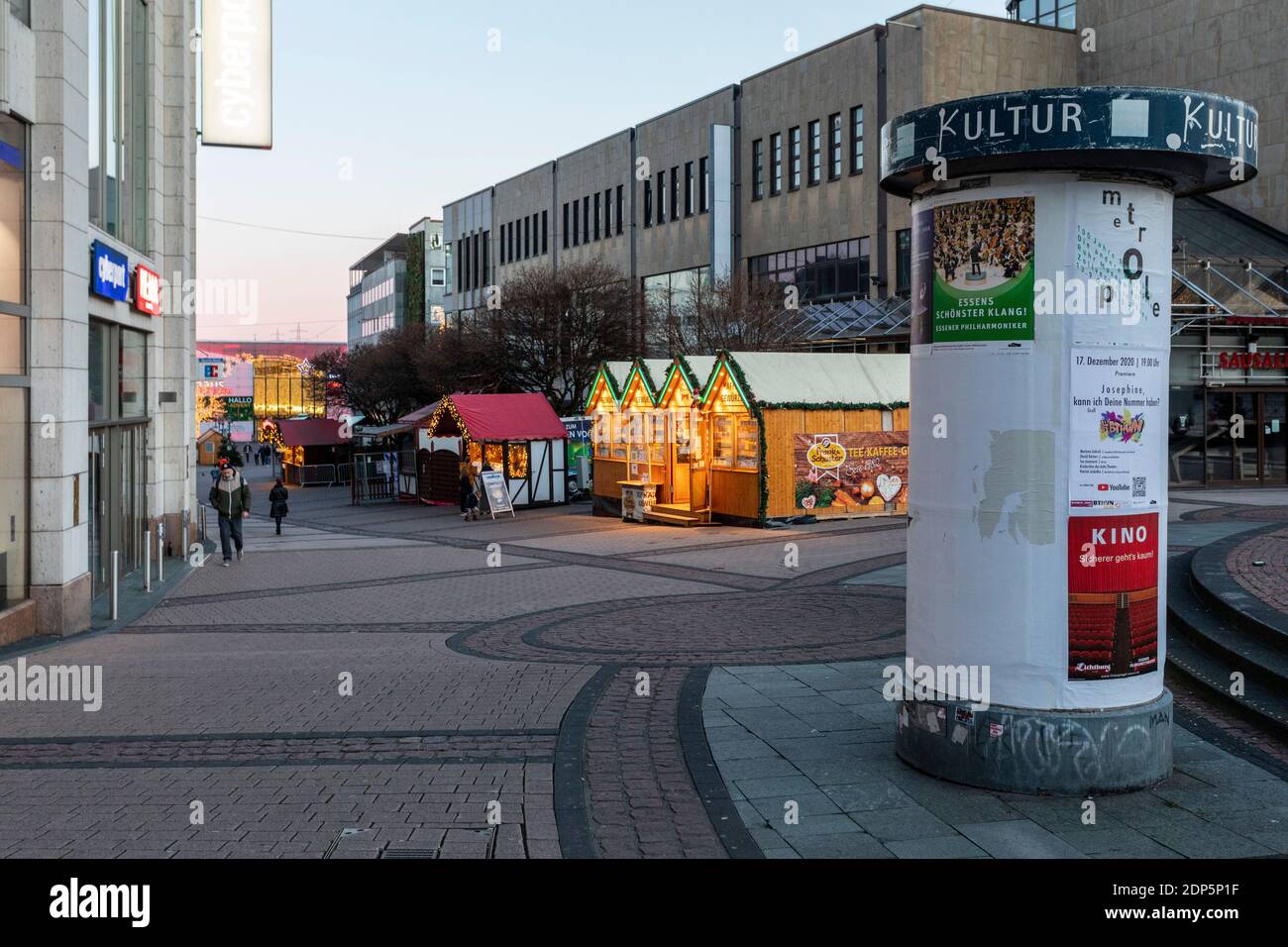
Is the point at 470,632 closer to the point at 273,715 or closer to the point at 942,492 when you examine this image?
the point at 273,715

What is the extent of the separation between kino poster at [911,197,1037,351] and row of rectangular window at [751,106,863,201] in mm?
36279

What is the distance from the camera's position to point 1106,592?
6770 millimetres

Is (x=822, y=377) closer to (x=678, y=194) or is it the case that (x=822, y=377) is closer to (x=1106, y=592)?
(x=1106, y=592)

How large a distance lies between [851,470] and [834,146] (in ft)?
67.9

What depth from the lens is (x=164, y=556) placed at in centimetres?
2225

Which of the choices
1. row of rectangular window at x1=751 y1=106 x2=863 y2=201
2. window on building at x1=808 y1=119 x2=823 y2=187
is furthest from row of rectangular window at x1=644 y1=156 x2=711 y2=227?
window on building at x1=808 y1=119 x2=823 y2=187

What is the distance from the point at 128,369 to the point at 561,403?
956 inches

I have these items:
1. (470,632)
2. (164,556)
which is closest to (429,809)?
(470,632)

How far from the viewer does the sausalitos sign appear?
6.34 m

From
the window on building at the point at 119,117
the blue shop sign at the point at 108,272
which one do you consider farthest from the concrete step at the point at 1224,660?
the window on building at the point at 119,117

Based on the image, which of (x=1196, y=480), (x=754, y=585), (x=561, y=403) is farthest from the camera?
(x=561, y=403)

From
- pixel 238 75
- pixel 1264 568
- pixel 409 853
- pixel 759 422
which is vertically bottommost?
pixel 409 853

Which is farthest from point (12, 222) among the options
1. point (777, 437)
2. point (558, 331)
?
point (558, 331)

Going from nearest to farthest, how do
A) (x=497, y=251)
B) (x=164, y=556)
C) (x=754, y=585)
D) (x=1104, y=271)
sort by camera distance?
(x=1104, y=271), (x=754, y=585), (x=164, y=556), (x=497, y=251)
